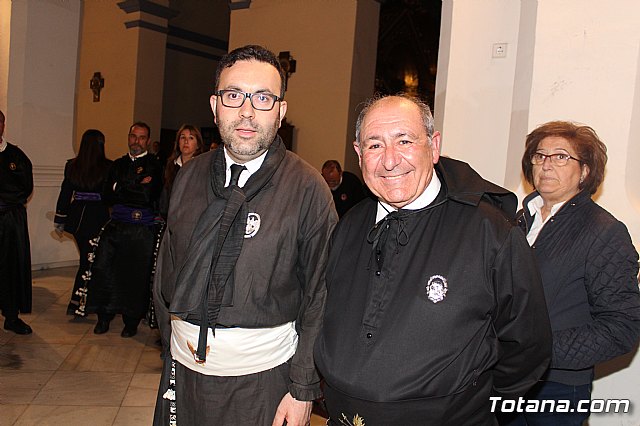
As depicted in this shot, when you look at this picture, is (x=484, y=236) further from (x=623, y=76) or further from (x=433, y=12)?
(x=433, y=12)

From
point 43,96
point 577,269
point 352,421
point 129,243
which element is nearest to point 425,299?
point 352,421

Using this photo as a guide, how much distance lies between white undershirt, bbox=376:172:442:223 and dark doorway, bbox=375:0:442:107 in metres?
9.19

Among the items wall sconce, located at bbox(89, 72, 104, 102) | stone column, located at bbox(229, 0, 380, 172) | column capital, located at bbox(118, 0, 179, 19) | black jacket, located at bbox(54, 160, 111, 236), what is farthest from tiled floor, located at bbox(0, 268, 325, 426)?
column capital, located at bbox(118, 0, 179, 19)

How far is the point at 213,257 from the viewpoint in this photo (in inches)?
73.0

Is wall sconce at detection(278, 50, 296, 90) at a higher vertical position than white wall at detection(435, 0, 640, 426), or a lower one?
higher

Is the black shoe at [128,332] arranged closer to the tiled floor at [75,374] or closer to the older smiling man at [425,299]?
the tiled floor at [75,374]

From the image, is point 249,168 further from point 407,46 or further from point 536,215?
point 407,46

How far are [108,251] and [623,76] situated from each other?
4042 millimetres

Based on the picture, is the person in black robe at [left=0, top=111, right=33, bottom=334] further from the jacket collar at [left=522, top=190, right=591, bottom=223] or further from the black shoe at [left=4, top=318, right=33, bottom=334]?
the jacket collar at [left=522, top=190, right=591, bottom=223]

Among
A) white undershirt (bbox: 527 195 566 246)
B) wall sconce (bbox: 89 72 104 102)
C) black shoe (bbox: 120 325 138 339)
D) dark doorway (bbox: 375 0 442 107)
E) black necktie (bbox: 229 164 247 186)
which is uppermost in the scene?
dark doorway (bbox: 375 0 442 107)

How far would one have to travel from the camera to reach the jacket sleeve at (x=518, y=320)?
58.9 inches

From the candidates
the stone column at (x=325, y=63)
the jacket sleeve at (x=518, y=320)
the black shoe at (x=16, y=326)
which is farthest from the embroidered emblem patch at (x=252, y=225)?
the stone column at (x=325, y=63)

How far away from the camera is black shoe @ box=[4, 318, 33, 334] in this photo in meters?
4.75

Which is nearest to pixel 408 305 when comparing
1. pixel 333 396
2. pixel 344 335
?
pixel 344 335
